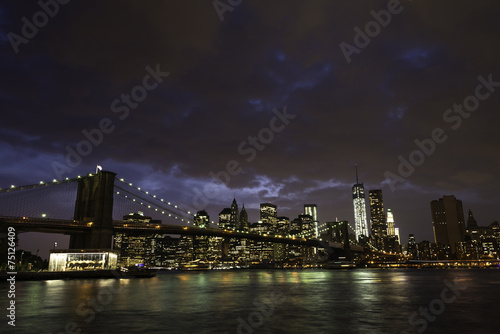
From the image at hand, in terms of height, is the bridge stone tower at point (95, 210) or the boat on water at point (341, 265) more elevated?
the bridge stone tower at point (95, 210)

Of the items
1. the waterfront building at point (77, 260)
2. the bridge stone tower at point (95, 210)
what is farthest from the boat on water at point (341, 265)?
the waterfront building at point (77, 260)

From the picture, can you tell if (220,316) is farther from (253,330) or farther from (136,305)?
(136,305)

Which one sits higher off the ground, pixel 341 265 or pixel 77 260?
pixel 77 260

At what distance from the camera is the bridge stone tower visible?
78188 millimetres

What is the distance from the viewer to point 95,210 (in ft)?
264

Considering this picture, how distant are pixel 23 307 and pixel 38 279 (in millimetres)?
47750

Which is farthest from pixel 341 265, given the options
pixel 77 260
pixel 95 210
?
pixel 77 260

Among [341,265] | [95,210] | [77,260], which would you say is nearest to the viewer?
[77,260]

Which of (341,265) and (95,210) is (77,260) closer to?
(95,210)

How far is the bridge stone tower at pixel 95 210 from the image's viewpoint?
78.2m

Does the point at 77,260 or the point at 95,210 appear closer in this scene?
the point at 77,260

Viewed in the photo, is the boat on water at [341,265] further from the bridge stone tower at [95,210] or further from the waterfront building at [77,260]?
the waterfront building at [77,260]

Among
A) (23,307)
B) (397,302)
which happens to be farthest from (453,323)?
(23,307)

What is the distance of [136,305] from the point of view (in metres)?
30.3
